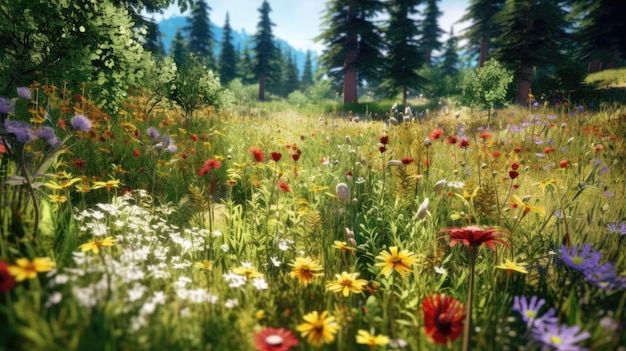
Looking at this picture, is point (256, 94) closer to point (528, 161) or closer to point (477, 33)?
point (477, 33)

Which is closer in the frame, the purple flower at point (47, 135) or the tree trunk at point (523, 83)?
the purple flower at point (47, 135)

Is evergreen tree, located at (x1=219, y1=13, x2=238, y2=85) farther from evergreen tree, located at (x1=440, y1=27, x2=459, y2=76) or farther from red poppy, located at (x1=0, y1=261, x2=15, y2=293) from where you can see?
red poppy, located at (x1=0, y1=261, x2=15, y2=293)

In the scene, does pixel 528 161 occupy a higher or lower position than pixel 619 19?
lower

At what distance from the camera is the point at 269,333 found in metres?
1.14

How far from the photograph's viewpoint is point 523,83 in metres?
17.2

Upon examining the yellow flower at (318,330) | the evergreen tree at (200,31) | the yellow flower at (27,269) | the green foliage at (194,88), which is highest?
the evergreen tree at (200,31)

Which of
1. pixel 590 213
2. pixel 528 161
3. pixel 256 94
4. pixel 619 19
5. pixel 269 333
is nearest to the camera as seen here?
pixel 269 333

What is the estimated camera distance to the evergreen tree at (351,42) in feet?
65.6

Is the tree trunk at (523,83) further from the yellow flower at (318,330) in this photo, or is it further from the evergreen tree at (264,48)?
the evergreen tree at (264,48)

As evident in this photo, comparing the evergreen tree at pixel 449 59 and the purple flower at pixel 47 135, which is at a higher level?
the evergreen tree at pixel 449 59

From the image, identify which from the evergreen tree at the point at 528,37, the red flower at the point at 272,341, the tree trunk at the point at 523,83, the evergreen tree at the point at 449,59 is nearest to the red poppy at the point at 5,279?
the red flower at the point at 272,341

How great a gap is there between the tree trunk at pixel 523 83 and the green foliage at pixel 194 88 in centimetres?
1591

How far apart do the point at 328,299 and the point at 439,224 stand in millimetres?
1508

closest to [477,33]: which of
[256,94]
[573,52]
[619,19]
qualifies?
[573,52]
